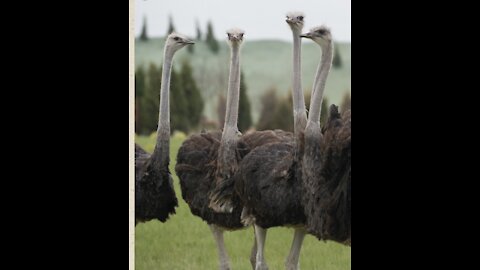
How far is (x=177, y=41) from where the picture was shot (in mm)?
5801

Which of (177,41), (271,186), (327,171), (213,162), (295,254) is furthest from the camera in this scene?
(177,41)

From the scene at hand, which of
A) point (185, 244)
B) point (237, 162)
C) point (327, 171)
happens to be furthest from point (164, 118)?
point (327, 171)

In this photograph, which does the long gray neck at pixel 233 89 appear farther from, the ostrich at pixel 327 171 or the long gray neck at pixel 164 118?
the ostrich at pixel 327 171

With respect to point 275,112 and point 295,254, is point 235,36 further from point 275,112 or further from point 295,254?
point 295,254

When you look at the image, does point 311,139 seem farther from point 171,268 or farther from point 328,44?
point 171,268

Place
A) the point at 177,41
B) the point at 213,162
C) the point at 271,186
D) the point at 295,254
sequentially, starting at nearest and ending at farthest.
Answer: the point at 271,186 < the point at 295,254 < the point at 213,162 < the point at 177,41

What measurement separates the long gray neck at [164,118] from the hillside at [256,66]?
0.04 meters

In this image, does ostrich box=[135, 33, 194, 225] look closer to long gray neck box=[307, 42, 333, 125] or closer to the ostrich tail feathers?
the ostrich tail feathers

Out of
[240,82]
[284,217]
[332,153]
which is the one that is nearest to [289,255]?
[284,217]

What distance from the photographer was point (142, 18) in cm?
581

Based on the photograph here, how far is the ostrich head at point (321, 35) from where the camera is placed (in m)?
5.39

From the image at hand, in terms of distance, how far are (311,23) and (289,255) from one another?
4.58ft

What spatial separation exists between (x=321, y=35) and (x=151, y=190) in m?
1.44

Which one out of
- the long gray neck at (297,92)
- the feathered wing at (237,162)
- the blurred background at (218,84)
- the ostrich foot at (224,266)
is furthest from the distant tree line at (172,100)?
the ostrich foot at (224,266)
